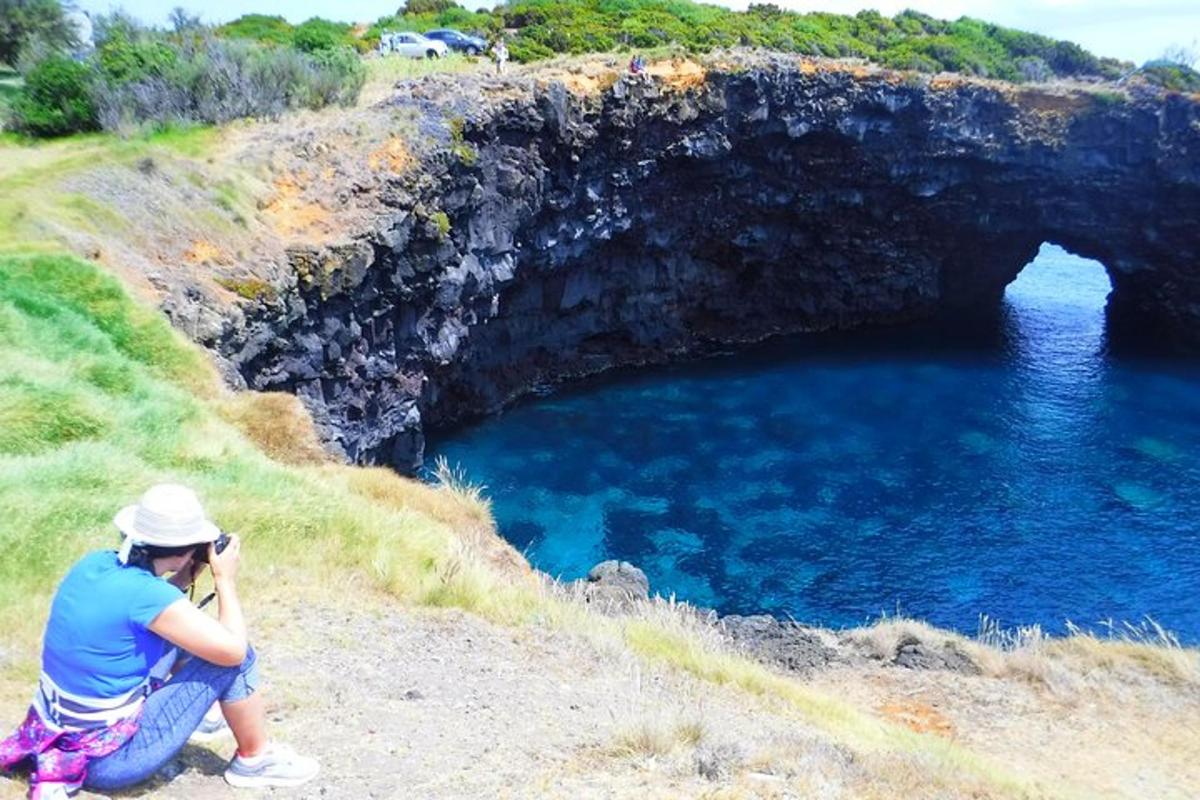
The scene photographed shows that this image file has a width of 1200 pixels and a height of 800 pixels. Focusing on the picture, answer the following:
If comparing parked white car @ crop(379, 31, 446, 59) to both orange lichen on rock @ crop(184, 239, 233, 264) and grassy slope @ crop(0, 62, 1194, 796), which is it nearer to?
orange lichen on rock @ crop(184, 239, 233, 264)

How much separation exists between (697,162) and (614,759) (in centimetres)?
4369

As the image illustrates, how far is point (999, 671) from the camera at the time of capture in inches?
821

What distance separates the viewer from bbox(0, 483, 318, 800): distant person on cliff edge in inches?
286

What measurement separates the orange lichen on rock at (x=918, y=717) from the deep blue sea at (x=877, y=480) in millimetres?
10682

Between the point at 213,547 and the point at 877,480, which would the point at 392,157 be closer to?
the point at 877,480

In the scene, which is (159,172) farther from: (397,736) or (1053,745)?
(1053,745)

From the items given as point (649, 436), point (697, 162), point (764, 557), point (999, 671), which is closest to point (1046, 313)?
point (697, 162)

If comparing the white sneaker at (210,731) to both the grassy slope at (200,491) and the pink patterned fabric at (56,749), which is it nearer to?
the pink patterned fabric at (56,749)

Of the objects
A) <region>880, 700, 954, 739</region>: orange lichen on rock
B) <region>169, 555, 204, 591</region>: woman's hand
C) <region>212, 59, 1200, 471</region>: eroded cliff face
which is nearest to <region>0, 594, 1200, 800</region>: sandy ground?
<region>169, 555, 204, 591</region>: woman's hand

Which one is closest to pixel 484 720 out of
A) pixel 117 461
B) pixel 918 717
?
pixel 117 461

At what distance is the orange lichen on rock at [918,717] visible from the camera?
1808cm

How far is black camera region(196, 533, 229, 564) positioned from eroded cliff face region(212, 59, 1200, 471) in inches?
903

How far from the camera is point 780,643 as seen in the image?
2261 cm

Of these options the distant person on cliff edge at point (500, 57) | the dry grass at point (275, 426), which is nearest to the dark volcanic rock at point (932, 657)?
the dry grass at point (275, 426)
